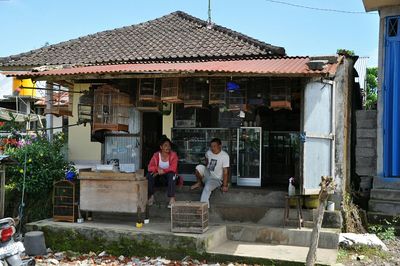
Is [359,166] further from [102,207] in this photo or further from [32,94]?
[32,94]

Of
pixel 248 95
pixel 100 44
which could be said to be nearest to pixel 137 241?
pixel 248 95

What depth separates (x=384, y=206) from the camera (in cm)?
902

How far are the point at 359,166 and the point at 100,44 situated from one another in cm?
860

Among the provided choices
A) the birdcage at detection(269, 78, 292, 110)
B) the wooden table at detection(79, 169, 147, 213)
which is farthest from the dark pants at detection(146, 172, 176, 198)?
the birdcage at detection(269, 78, 292, 110)

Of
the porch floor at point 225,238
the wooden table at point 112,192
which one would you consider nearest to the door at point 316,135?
the porch floor at point 225,238

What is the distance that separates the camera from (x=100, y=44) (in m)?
13.7

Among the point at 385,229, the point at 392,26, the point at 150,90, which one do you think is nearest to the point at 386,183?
the point at 385,229

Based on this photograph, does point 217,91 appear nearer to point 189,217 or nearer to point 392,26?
point 189,217

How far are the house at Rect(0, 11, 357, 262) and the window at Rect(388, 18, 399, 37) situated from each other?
1022 mm

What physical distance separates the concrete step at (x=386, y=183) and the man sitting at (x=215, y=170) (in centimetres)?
320

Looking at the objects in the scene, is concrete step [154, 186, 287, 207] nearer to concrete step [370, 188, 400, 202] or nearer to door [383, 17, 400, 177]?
concrete step [370, 188, 400, 202]

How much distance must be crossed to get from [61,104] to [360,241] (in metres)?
6.68

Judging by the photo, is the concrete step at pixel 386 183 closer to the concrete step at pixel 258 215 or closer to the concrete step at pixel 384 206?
the concrete step at pixel 384 206

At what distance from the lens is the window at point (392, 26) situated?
9.25m
